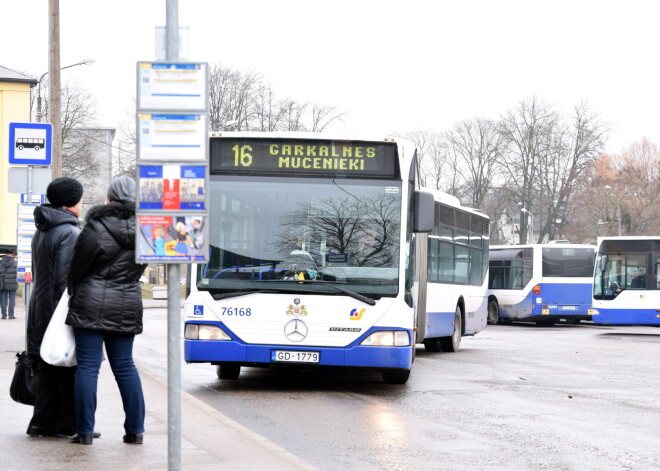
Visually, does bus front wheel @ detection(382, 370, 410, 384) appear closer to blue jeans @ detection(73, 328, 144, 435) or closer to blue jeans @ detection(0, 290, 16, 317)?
blue jeans @ detection(73, 328, 144, 435)

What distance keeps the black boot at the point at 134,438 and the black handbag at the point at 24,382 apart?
0.75 metres

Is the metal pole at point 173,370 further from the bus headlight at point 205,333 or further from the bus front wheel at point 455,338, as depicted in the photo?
the bus front wheel at point 455,338

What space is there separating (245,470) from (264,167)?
6.45m

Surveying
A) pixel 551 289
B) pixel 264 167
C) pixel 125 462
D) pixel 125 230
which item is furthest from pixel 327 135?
pixel 551 289

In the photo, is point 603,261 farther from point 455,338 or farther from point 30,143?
point 30,143

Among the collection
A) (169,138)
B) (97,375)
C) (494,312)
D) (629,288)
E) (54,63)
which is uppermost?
(54,63)

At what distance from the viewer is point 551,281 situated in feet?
125

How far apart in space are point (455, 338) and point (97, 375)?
14.3 meters

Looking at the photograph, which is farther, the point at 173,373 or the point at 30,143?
the point at 30,143

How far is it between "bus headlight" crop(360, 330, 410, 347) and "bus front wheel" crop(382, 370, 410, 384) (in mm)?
1018

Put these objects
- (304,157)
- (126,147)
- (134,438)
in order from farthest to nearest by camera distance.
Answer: (126,147) → (304,157) → (134,438)

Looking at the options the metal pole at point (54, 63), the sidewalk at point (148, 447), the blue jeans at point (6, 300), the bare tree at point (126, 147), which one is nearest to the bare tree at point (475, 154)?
the bare tree at point (126, 147)

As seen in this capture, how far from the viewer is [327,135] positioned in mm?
13250

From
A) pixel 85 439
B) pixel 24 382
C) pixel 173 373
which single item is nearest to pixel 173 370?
pixel 173 373
